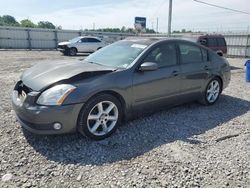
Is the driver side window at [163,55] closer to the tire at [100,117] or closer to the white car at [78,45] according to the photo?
the tire at [100,117]

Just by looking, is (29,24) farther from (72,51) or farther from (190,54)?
(190,54)

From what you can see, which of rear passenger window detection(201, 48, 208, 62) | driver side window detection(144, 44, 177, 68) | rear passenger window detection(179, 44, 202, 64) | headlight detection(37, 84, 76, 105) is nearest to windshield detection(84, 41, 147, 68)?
driver side window detection(144, 44, 177, 68)

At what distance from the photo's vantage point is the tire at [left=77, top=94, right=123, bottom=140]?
3.41 metres

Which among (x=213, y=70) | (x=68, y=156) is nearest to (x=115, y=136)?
(x=68, y=156)

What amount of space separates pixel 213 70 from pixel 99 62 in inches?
106

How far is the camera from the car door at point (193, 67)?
15.6ft

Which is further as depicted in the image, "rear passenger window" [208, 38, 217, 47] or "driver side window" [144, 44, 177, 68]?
"rear passenger window" [208, 38, 217, 47]

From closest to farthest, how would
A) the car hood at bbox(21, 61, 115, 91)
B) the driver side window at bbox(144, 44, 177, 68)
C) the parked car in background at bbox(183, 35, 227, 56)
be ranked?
the car hood at bbox(21, 61, 115, 91) < the driver side window at bbox(144, 44, 177, 68) < the parked car in background at bbox(183, 35, 227, 56)

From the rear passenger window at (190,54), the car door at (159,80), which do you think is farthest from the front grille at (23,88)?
the rear passenger window at (190,54)

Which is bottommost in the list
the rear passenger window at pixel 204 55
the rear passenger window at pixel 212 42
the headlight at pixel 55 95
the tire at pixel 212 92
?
the tire at pixel 212 92

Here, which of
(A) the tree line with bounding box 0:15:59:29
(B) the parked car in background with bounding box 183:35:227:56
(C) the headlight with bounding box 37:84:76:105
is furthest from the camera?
(A) the tree line with bounding box 0:15:59:29

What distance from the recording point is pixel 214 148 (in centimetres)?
353

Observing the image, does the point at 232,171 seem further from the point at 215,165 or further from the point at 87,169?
the point at 87,169

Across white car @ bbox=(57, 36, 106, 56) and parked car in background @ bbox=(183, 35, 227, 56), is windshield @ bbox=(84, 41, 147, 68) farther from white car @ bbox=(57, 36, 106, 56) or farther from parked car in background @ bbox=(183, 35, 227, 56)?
white car @ bbox=(57, 36, 106, 56)
